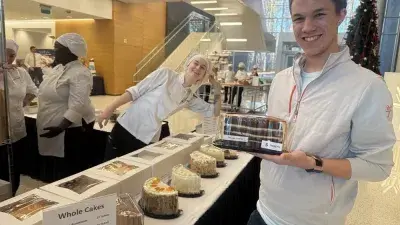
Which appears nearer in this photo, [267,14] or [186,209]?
[186,209]

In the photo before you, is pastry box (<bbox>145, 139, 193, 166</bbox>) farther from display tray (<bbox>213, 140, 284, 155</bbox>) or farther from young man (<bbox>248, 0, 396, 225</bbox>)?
young man (<bbox>248, 0, 396, 225</bbox>)

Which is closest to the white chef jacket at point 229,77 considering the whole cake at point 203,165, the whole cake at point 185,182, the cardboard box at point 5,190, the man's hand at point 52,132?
the man's hand at point 52,132

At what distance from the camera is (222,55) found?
9.94m

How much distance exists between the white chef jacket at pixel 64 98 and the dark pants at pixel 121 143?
44cm

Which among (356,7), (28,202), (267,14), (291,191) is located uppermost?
(267,14)

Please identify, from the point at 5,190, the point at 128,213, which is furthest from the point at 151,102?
the point at 128,213

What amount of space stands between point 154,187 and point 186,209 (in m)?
0.18

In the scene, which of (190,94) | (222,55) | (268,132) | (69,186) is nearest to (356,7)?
(190,94)

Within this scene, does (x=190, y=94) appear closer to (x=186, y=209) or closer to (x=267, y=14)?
(x=186, y=209)

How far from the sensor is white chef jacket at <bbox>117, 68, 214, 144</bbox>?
2.21 meters

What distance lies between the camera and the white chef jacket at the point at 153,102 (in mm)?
2209

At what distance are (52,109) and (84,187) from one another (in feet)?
5.45

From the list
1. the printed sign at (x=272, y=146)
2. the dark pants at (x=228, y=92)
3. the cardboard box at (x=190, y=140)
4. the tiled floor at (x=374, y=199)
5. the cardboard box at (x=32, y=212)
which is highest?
the printed sign at (x=272, y=146)

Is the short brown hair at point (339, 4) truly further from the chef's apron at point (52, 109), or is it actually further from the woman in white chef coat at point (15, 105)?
the woman in white chef coat at point (15, 105)
